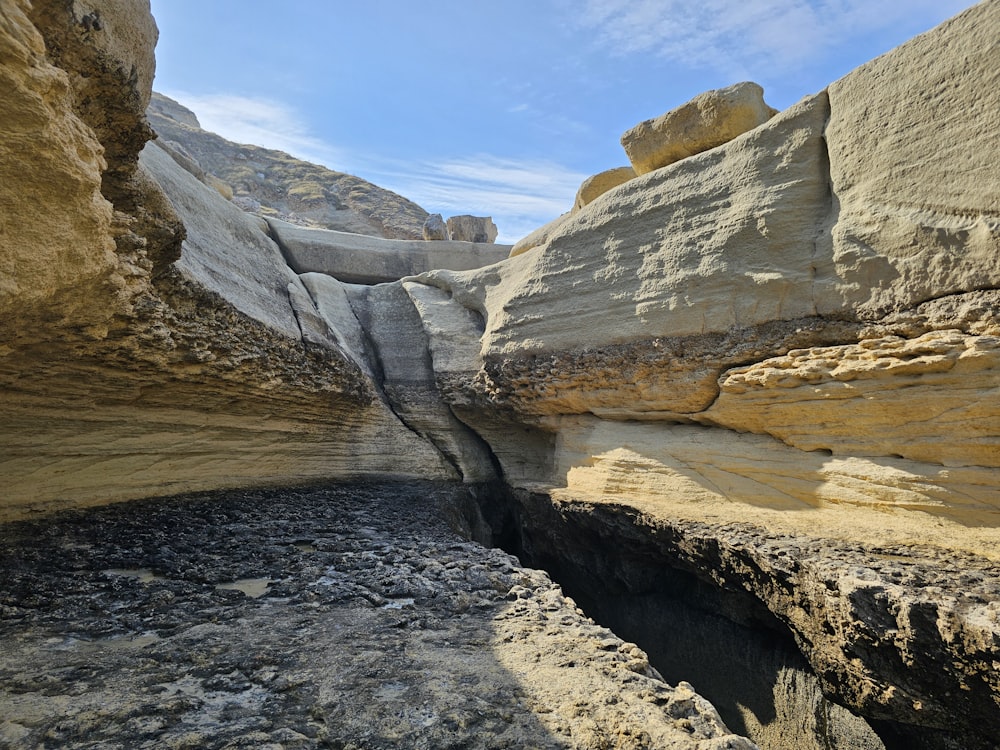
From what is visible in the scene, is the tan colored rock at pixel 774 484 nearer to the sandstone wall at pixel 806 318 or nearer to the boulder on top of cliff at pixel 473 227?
the sandstone wall at pixel 806 318

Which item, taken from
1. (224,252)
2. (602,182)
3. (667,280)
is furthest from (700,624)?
(224,252)

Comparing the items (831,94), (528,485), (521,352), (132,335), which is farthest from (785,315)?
(132,335)

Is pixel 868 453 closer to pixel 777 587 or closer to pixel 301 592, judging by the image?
pixel 777 587

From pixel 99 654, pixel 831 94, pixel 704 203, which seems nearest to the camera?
pixel 99 654

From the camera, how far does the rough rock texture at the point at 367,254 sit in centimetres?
1035

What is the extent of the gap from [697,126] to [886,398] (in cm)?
351

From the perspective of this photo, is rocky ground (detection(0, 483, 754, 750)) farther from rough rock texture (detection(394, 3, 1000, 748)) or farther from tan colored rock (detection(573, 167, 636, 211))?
tan colored rock (detection(573, 167, 636, 211))

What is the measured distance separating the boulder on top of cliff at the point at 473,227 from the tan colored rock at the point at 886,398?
9.59m

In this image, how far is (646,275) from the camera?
585 centimetres

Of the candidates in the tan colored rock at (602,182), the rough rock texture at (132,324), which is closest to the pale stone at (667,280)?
the tan colored rock at (602,182)

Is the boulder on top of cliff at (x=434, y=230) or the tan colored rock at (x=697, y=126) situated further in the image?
the boulder on top of cliff at (x=434, y=230)

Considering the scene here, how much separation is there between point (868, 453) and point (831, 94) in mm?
2996

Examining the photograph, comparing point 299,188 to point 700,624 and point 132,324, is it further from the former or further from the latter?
point 700,624

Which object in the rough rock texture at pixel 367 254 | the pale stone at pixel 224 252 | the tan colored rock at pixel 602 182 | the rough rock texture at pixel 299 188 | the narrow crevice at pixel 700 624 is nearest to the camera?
the narrow crevice at pixel 700 624
